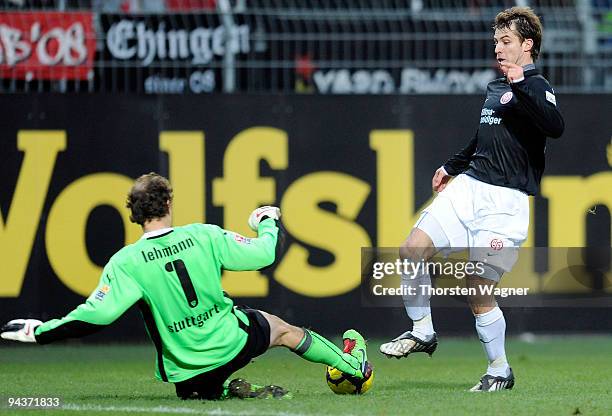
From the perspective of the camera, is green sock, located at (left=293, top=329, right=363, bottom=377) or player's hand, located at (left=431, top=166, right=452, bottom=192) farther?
player's hand, located at (left=431, top=166, right=452, bottom=192)

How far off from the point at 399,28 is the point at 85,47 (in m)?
2.78

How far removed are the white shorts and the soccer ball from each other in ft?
3.32

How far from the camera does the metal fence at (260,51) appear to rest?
11.2 metres

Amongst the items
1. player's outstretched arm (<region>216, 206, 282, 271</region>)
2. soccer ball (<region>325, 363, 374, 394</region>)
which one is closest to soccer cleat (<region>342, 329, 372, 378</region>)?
soccer ball (<region>325, 363, 374, 394</region>)

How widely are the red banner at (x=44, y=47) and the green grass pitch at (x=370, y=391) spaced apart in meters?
2.37

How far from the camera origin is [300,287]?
36.1ft

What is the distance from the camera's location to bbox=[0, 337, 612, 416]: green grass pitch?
691 centimetres

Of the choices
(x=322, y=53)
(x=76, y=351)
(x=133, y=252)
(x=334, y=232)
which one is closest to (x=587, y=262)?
(x=334, y=232)

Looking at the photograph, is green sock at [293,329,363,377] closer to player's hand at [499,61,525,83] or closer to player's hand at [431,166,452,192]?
player's hand at [431,166,452,192]

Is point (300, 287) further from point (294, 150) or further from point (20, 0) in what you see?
point (20, 0)

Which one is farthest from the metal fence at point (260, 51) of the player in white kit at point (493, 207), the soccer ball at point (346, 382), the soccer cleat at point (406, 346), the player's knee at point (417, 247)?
the soccer ball at point (346, 382)

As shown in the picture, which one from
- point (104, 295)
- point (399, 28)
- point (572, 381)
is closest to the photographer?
point (104, 295)

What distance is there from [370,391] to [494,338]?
83cm

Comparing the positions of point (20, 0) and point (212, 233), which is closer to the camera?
point (212, 233)
